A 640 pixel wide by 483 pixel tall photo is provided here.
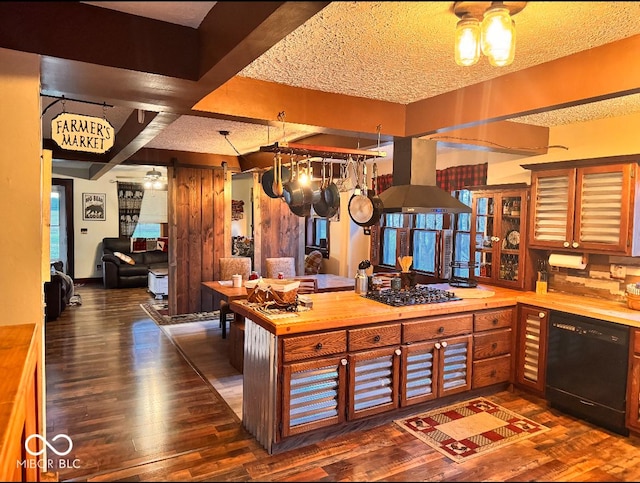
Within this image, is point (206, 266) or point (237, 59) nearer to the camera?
point (237, 59)

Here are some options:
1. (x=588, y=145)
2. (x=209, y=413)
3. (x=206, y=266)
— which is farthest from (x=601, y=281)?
(x=206, y=266)

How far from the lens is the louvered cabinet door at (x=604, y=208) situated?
316 centimetres

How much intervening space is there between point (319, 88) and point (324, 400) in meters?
2.06

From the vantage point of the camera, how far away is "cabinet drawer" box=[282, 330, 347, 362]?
2.59m

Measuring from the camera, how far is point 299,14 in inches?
55.9

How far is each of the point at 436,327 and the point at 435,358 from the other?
231mm

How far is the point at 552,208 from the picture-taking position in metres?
3.70

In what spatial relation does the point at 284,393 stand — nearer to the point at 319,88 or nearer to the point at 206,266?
the point at 319,88

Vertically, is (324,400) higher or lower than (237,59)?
lower

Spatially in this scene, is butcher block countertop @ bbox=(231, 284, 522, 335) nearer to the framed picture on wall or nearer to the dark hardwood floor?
the dark hardwood floor

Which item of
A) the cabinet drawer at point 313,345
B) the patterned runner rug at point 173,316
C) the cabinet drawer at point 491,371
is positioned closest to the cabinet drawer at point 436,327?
the cabinet drawer at point 491,371

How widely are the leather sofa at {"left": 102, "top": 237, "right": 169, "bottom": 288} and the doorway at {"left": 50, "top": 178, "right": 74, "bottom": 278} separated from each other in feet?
2.18

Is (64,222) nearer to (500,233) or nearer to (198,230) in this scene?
(198,230)

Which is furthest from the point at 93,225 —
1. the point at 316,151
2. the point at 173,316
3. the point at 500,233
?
the point at 500,233
